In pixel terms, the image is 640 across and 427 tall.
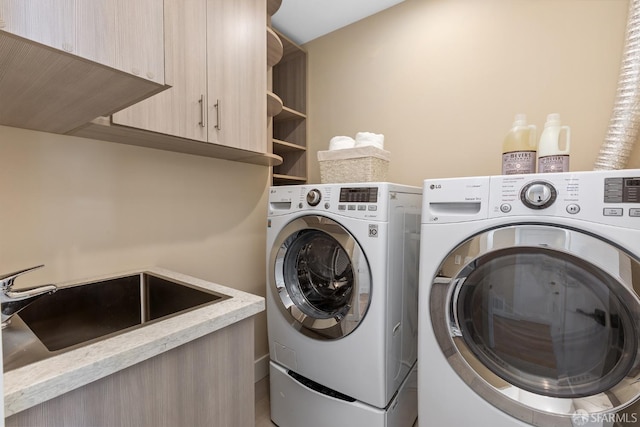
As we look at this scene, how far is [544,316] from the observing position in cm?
94

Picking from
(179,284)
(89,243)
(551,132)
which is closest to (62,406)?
(179,284)

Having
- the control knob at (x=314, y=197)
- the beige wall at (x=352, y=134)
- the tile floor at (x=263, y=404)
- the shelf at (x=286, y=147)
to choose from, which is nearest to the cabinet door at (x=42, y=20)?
the beige wall at (x=352, y=134)

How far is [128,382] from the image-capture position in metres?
0.63

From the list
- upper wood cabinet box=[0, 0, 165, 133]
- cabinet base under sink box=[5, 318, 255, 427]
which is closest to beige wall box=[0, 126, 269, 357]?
upper wood cabinet box=[0, 0, 165, 133]

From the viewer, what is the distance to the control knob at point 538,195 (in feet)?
2.80

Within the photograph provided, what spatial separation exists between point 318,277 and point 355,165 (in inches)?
24.6

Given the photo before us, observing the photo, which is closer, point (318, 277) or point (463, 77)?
point (318, 277)

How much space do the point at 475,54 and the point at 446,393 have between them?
5.90 feet

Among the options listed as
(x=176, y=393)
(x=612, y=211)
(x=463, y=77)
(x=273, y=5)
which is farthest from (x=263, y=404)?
(x=273, y=5)

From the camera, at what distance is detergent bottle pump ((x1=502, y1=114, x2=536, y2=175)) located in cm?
108

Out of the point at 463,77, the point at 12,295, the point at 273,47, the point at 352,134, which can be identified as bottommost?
the point at 12,295

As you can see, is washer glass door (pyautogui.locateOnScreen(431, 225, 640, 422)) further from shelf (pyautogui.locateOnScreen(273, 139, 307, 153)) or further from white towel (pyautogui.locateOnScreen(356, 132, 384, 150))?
shelf (pyautogui.locateOnScreen(273, 139, 307, 153))

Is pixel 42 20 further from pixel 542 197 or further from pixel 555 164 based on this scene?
pixel 555 164

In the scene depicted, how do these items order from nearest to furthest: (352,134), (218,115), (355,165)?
(218,115) → (355,165) → (352,134)
